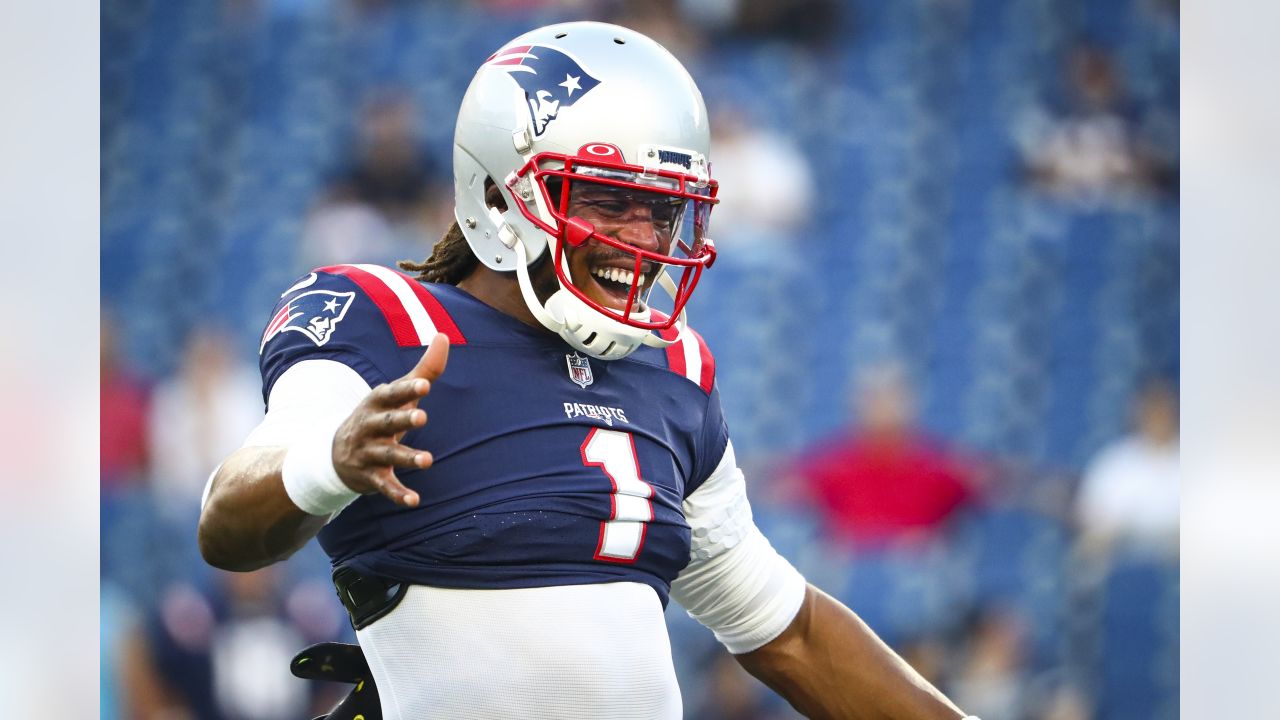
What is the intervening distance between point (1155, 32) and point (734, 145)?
1.16 m

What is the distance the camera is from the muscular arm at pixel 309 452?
3.41ft

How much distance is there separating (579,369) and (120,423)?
2.11 meters

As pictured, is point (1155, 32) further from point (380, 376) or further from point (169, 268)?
point (380, 376)

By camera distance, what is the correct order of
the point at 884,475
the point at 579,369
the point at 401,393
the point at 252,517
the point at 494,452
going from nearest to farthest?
the point at 401,393, the point at 252,517, the point at 494,452, the point at 579,369, the point at 884,475

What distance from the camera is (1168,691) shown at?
331 cm

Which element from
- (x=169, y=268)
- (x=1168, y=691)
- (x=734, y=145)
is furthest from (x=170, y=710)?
(x=1168, y=691)

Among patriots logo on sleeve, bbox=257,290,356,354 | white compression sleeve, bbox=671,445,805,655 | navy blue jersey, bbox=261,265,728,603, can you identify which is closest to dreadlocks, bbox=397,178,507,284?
navy blue jersey, bbox=261,265,728,603

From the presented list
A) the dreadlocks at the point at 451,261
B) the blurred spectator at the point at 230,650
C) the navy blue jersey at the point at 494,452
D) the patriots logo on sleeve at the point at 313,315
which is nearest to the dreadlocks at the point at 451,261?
the dreadlocks at the point at 451,261

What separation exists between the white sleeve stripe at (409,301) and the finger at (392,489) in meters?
0.31

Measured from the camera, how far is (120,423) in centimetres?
320

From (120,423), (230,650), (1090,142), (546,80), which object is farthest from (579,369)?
(1090,142)

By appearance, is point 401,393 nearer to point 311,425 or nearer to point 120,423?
point 311,425

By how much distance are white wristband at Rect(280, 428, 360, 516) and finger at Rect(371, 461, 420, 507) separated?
1.8 inches

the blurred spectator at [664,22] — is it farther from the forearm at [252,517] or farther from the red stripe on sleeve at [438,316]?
the forearm at [252,517]
